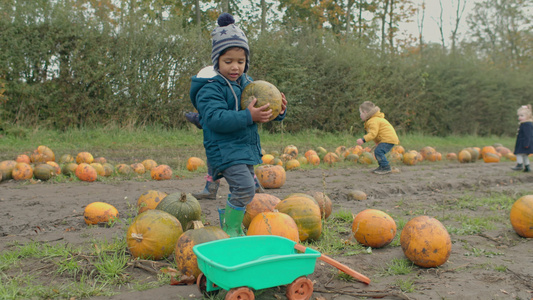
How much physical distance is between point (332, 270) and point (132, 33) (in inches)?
440

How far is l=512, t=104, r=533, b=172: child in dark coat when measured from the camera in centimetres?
1027

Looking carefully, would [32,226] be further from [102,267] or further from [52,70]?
[52,70]

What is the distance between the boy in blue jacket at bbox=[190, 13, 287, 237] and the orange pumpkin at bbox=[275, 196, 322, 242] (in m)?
0.43

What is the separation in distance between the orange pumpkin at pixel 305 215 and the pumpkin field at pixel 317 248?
4cm

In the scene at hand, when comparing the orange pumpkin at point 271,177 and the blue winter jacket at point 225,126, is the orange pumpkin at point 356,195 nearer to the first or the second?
the orange pumpkin at point 271,177

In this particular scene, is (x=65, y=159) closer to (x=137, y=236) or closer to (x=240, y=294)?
(x=137, y=236)

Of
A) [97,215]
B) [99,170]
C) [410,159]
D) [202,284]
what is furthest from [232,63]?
[410,159]

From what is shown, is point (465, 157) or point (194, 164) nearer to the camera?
point (194, 164)

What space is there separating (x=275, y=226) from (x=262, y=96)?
1112mm

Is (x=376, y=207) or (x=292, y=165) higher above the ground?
(x=292, y=165)

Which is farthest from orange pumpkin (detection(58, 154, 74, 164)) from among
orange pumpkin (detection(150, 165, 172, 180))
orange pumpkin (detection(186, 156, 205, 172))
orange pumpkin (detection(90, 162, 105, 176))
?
orange pumpkin (detection(186, 156, 205, 172))

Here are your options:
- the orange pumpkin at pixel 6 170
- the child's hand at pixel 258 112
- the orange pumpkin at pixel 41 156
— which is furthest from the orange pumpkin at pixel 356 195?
the orange pumpkin at pixel 41 156

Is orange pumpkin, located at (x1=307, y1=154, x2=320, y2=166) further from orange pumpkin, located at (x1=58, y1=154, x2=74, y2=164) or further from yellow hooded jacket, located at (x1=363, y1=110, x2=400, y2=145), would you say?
orange pumpkin, located at (x1=58, y1=154, x2=74, y2=164)

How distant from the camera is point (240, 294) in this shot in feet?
7.89
